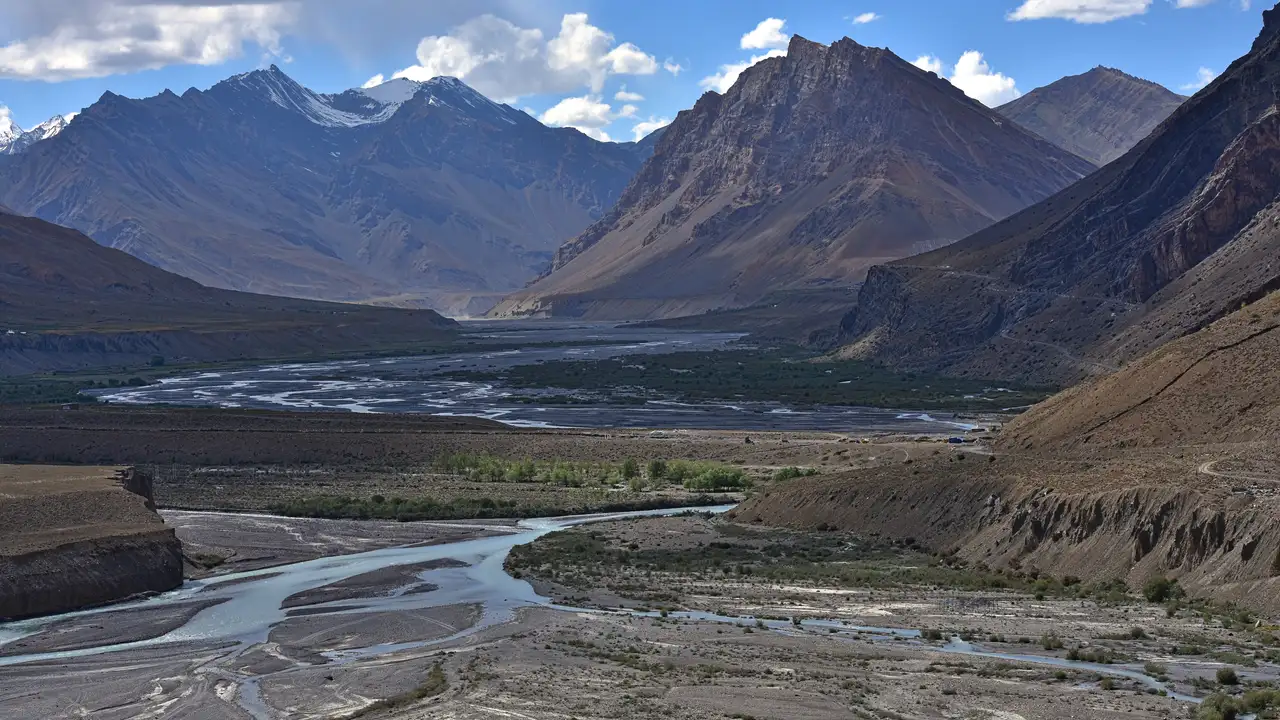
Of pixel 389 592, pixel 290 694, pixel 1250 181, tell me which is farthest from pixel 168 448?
pixel 1250 181

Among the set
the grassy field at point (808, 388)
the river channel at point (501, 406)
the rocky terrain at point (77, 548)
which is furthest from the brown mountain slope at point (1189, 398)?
the grassy field at point (808, 388)

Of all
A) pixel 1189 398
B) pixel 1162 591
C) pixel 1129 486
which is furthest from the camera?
pixel 1189 398

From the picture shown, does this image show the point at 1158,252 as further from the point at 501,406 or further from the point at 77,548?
the point at 77,548

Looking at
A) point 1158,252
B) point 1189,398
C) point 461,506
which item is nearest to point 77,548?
point 461,506

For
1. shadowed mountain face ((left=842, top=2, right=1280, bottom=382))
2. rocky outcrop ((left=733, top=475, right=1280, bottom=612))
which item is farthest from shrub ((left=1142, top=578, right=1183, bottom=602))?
shadowed mountain face ((left=842, top=2, right=1280, bottom=382))

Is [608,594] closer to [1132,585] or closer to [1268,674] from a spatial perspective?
[1132,585]

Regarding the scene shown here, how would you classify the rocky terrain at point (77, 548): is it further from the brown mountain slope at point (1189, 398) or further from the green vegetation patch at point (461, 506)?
the brown mountain slope at point (1189, 398)

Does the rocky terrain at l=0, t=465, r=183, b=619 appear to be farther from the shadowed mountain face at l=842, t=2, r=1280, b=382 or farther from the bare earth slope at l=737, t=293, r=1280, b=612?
the shadowed mountain face at l=842, t=2, r=1280, b=382
